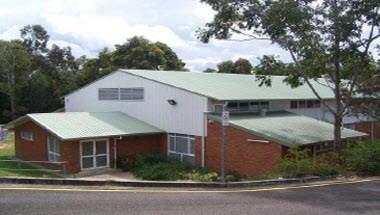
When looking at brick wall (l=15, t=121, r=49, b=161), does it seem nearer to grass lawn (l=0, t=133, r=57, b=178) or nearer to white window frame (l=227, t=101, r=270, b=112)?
grass lawn (l=0, t=133, r=57, b=178)

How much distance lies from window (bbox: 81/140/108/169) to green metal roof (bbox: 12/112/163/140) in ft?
2.05

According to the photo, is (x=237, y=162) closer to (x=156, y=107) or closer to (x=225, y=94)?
(x=225, y=94)

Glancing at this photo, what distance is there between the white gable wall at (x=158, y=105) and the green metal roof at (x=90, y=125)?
669mm

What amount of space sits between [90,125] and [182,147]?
5.31 metres

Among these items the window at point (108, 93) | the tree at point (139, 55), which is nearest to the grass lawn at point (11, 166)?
the window at point (108, 93)

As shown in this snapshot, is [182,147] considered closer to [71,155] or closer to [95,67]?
[71,155]

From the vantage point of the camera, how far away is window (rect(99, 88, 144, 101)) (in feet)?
106

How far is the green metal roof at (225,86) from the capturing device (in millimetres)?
29747

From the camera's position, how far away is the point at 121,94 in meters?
33.8

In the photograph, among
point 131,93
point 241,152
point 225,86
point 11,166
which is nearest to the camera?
point 241,152

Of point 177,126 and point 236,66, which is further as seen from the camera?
point 236,66

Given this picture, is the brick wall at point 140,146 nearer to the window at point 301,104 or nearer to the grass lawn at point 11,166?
the grass lawn at point 11,166

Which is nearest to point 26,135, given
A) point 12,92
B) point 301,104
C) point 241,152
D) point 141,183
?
point 241,152

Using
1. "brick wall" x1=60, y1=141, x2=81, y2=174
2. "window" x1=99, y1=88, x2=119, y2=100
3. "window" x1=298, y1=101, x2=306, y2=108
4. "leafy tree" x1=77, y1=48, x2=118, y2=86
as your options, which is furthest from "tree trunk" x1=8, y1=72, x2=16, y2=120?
"window" x1=298, y1=101, x2=306, y2=108
